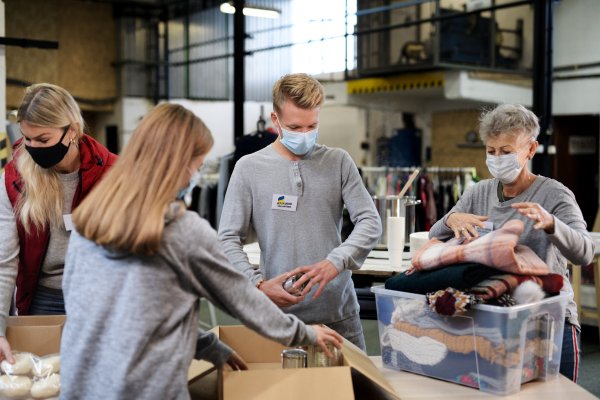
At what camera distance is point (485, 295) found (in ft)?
4.09

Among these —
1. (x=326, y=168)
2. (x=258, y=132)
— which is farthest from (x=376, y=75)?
(x=326, y=168)

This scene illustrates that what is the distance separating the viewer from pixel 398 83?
1033 centimetres

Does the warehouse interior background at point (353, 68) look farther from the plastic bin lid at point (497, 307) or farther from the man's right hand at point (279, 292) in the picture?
the plastic bin lid at point (497, 307)

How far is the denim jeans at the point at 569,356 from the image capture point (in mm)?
1495

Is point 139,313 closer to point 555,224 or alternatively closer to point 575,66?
point 555,224

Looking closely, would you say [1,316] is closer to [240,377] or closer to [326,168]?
[240,377]

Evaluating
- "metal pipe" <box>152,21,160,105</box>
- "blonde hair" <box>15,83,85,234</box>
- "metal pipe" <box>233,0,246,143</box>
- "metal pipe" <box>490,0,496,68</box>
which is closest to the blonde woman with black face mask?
"blonde hair" <box>15,83,85,234</box>

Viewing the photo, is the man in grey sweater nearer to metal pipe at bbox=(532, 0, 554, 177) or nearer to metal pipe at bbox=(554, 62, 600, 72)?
metal pipe at bbox=(532, 0, 554, 177)

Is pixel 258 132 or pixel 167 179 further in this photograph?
pixel 258 132

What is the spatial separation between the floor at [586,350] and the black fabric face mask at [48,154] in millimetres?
2614

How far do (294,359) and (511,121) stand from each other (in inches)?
36.0

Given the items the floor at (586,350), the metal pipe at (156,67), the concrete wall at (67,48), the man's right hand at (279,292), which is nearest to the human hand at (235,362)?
the man's right hand at (279,292)

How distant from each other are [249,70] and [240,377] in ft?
42.5

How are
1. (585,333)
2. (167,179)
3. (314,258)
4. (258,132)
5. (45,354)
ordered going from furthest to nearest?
(258,132)
(585,333)
(314,258)
(45,354)
(167,179)
